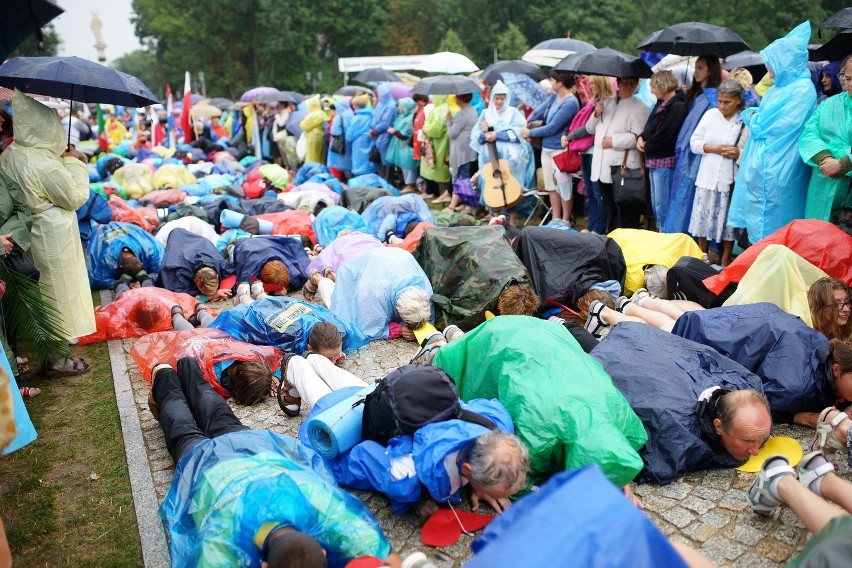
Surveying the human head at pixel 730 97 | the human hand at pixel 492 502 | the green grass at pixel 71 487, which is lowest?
the green grass at pixel 71 487

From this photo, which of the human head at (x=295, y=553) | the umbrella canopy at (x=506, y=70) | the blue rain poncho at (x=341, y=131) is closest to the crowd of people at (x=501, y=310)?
the human head at (x=295, y=553)

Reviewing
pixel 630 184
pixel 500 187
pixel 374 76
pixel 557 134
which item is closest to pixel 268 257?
pixel 500 187

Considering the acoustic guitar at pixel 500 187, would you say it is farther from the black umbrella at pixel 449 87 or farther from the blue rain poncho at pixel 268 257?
the blue rain poncho at pixel 268 257

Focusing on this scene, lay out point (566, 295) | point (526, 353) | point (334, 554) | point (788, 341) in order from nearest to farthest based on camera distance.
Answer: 1. point (334, 554)
2. point (526, 353)
3. point (788, 341)
4. point (566, 295)

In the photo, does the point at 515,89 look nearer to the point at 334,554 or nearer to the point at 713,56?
the point at 713,56

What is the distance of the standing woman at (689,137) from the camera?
714 cm

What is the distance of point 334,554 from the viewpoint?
9.89ft

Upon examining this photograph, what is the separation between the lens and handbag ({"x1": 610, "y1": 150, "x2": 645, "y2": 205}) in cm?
766

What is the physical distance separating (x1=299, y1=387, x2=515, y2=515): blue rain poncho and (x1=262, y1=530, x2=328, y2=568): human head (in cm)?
78

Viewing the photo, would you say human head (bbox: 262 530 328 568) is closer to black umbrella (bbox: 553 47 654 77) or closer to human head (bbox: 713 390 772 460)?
human head (bbox: 713 390 772 460)

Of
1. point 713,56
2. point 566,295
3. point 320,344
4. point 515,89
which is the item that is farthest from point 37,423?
point 515,89

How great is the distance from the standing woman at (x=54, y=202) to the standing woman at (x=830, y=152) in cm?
586

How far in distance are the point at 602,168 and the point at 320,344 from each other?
13.7 feet

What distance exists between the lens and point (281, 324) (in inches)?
221
